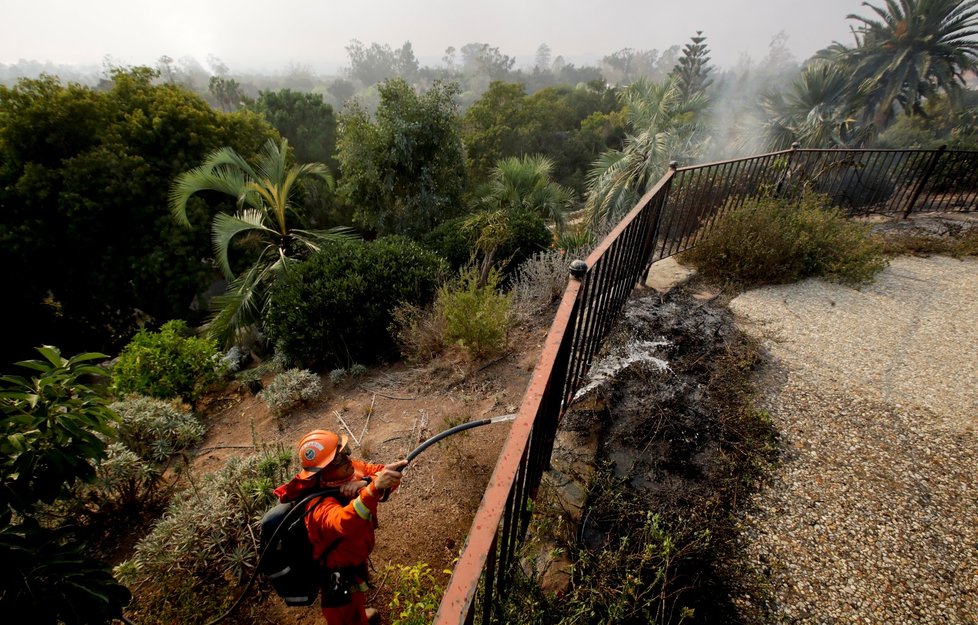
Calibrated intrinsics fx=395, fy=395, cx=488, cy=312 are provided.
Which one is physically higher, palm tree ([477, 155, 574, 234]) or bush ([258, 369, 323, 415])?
palm tree ([477, 155, 574, 234])

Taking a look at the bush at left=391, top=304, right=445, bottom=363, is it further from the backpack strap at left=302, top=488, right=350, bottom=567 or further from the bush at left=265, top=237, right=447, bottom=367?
the backpack strap at left=302, top=488, right=350, bottom=567

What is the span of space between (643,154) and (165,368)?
9623 mm

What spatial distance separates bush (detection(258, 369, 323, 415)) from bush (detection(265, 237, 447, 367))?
804 millimetres

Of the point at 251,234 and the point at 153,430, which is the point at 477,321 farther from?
the point at 251,234

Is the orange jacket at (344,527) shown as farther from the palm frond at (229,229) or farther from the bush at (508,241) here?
the palm frond at (229,229)

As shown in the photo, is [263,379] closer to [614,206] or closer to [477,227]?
[477,227]

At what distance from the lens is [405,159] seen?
31.8 ft

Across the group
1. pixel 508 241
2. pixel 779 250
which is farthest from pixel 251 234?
pixel 779 250

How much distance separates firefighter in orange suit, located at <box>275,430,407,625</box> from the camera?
5.63ft

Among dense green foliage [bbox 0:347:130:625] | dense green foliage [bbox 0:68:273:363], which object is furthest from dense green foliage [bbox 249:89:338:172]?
dense green foliage [bbox 0:347:130:625]

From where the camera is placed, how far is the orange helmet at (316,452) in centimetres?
186

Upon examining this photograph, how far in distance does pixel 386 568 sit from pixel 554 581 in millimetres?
1106

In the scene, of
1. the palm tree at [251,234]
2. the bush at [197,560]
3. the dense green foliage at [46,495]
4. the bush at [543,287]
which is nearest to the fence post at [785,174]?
the bush at [543,287]

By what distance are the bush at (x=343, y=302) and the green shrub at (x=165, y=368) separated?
2.97 feet
